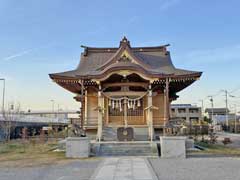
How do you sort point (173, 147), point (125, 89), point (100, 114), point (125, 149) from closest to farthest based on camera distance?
point (173, 147), point (125, 149), point (100, 114), point (125, 89)

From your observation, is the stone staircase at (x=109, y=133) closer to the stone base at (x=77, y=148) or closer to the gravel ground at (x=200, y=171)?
the stone base at (x=77, y=148)

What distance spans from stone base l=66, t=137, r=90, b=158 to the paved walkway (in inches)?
95.2

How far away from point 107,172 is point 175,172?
2.11 meters

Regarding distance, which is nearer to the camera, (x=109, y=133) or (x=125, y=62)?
(x=125, y=62)

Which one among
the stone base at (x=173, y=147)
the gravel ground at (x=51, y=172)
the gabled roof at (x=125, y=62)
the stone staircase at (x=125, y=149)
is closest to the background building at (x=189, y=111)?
the gabled roof at (x=125, y=62)

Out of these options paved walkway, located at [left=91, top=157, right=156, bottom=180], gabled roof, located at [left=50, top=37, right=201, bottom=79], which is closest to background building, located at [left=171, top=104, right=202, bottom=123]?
gabled roof, located at [left=50, top=37, right=201, bottom=79]

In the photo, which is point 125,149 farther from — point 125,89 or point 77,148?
point 125,89

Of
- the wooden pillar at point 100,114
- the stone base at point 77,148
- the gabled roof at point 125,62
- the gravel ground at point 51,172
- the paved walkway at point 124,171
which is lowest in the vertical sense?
the gravel ground at point 51,172

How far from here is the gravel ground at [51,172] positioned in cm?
774

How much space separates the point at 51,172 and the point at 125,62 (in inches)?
363

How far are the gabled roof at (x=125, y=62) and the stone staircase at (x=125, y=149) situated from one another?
418 cm

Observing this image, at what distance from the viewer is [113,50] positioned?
68.3ft

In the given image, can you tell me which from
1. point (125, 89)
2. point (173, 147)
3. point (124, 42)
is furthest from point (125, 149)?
point (124, 42)

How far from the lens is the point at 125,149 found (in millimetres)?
13039
